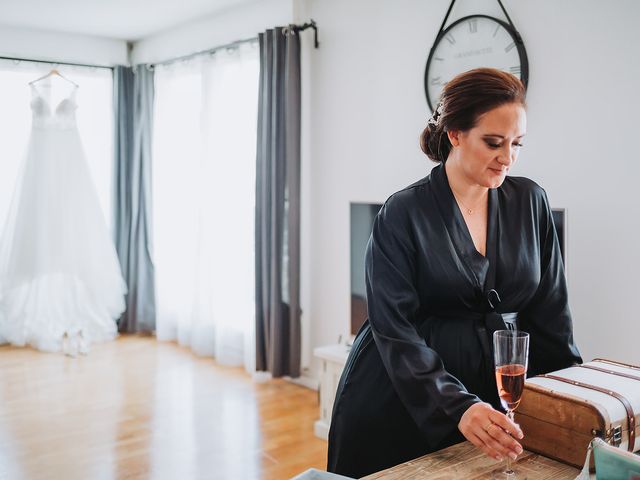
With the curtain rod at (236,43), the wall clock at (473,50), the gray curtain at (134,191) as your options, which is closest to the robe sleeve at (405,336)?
the wall clock at (473,50)

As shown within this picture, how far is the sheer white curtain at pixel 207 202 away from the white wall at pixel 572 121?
3.81 ft

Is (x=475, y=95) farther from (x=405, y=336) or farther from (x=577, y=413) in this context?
(x=577, y=413)

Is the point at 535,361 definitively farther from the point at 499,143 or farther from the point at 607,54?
the point at 607,54

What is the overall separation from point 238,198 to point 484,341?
3608 millimetres

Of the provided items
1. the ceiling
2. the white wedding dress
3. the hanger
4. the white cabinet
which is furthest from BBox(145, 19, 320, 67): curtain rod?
the white cabinet

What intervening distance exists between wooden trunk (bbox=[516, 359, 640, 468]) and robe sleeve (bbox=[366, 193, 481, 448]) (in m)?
0.11

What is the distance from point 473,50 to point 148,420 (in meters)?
2.58

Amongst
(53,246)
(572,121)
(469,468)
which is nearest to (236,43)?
(53,246)

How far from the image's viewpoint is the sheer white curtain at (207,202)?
4836 mm

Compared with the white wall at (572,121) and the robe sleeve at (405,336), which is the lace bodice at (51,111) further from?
the robe sleeve at (405,336)

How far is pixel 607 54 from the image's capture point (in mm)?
2721

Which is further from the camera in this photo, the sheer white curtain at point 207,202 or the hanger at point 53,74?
the hanger at point 53,74

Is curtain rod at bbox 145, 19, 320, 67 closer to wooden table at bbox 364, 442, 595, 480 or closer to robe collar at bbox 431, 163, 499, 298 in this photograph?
robe collar at bbox 431, 163, 499, 298

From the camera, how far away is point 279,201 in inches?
172
